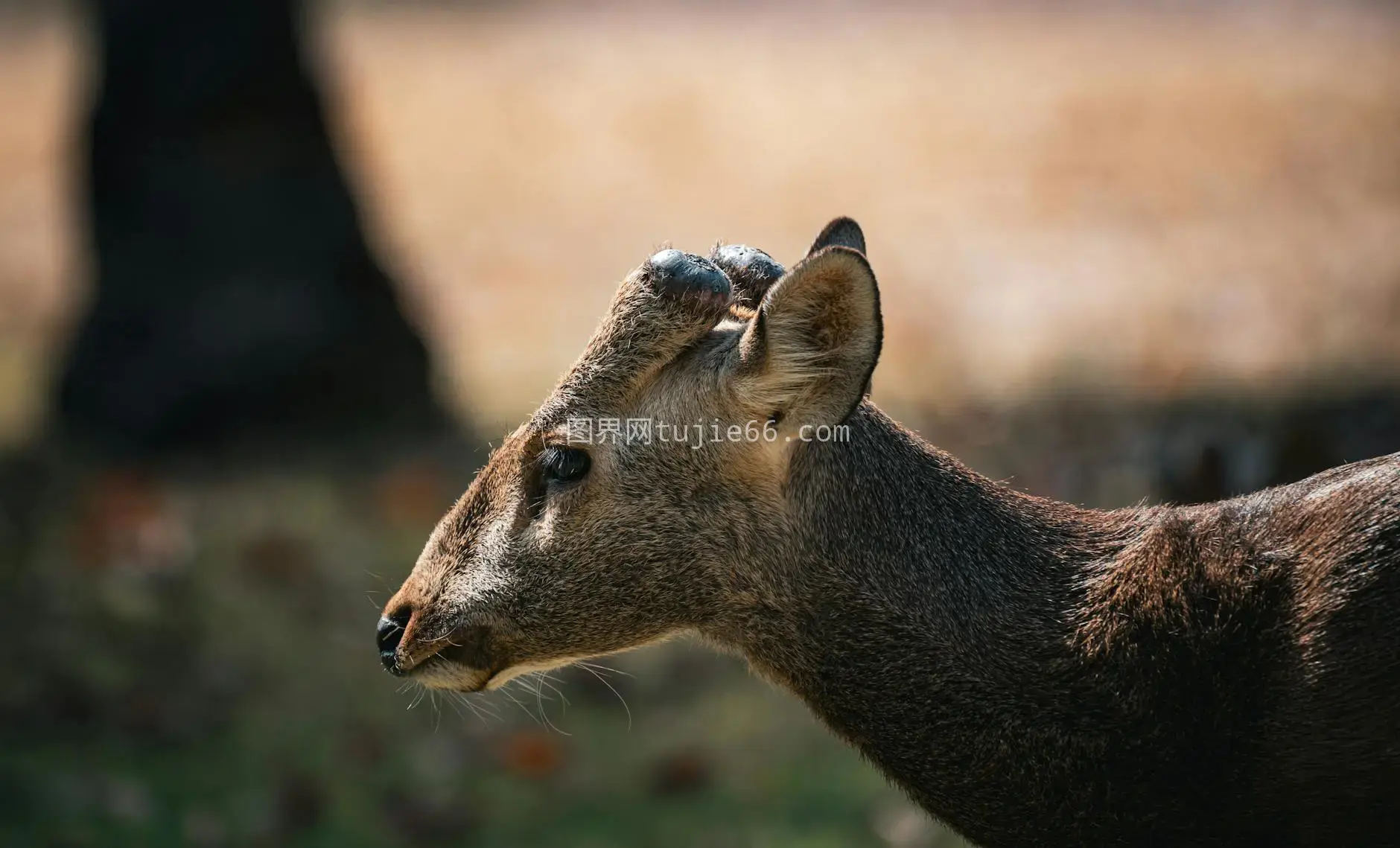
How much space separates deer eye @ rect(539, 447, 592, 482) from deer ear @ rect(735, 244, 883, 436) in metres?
0.48

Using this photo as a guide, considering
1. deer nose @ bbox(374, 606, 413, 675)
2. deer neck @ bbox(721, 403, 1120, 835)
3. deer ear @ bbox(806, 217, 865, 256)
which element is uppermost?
deer ear @ bbox(806, 217, 865, 256)

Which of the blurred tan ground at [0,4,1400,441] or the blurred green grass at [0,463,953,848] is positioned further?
the blurred tan ground at [0,4,1400,441]

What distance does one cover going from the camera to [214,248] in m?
9.17

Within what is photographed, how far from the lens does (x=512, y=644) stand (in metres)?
3.90

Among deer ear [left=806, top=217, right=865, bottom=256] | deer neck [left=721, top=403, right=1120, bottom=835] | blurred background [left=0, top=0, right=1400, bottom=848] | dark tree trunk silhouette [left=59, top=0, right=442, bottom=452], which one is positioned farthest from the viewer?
dark tree trunk silhouette [left=59, top=0, right=442, bottom=452]

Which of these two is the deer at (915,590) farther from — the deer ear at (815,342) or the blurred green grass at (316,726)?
the blurred green grass at (316,726)

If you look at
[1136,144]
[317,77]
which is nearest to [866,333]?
[317,77]

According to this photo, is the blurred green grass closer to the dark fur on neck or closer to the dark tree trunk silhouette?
the dark tree trunk silhouette

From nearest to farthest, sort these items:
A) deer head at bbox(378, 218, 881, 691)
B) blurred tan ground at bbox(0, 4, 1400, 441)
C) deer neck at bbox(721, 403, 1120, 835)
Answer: deer neck at bbox(721, 403, 1120, 835)
deer head at bbox(378, 218, 881, 691)
blurred tan ground at bbox(0, 4, 1400, 441)

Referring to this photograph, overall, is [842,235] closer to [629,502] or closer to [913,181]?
[629,502]

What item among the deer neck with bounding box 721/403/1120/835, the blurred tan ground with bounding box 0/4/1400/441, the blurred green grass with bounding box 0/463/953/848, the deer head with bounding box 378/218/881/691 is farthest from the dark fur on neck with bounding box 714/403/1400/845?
the blurred tan ground with bounding box 0/4/1400/441

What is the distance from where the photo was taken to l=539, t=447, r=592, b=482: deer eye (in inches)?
151

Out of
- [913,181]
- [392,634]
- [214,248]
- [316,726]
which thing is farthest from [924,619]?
[913,181]

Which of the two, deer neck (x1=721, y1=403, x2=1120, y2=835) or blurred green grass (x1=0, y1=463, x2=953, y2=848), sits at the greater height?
deer neck (x1=721, y1=403, x2=1120, y2=835)
